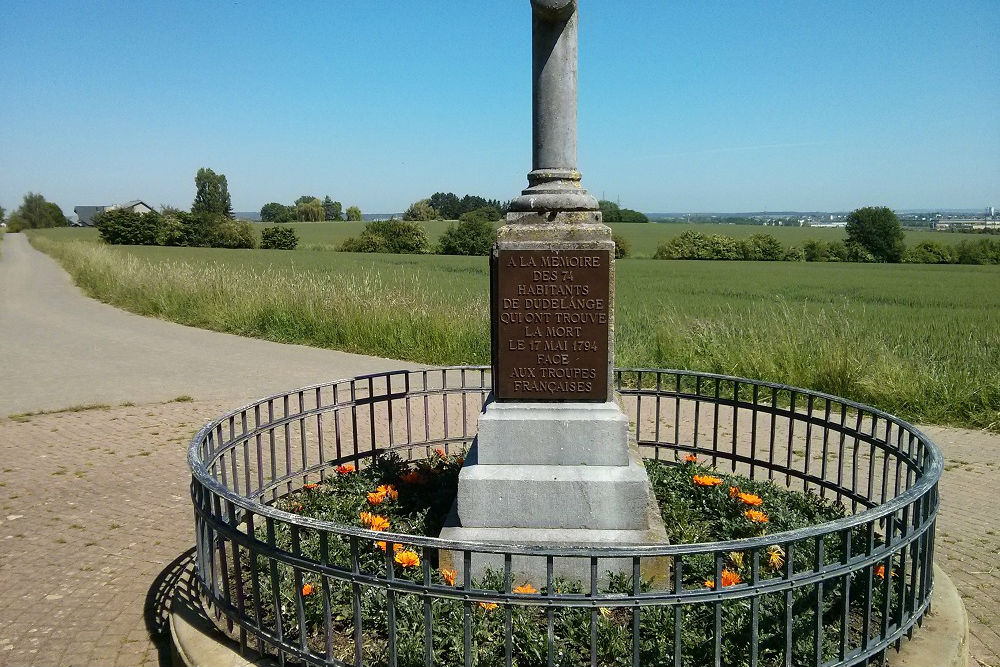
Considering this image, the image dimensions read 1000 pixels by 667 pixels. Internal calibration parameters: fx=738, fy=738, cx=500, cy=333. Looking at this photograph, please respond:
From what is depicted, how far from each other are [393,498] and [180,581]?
1.47m

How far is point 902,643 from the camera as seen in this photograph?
3652 millimetres

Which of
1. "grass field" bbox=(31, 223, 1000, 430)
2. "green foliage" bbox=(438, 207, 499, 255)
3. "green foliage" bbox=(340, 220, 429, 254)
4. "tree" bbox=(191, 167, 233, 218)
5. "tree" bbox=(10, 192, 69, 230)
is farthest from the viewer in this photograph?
"tree" bbox=(10, 192, 69, 230)

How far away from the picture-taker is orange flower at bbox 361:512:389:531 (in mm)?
4527

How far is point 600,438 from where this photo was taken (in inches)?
170

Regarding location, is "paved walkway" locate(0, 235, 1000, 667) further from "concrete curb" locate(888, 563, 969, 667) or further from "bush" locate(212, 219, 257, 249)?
"bush" locate(212, 219, 257, 249)

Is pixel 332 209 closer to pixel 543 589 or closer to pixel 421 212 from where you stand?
pixel 421 212

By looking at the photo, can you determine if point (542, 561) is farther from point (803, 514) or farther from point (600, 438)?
point (803, 514)

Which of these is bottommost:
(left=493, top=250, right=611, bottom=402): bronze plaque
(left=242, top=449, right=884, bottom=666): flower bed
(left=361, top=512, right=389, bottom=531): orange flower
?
(left=242, top=449, right=884, bottom=666): flower bed

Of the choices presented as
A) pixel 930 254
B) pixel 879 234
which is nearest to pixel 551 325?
pixel 930 254

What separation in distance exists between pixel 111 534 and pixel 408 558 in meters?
2.98

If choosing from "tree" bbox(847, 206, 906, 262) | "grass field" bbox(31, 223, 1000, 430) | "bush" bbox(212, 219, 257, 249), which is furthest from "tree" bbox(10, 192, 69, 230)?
"tree" bbox(847, 206, 906, 262)

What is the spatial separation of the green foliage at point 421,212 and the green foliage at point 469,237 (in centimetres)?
2214

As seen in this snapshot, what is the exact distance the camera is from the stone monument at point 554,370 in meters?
4.18

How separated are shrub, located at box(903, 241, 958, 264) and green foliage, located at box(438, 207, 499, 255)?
97.0ft
